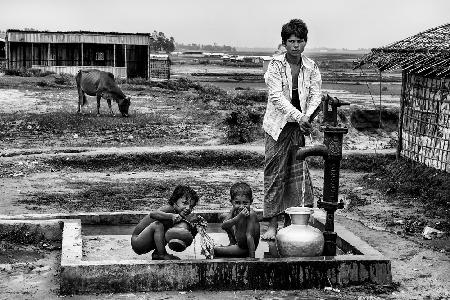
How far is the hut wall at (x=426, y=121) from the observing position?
426 inches

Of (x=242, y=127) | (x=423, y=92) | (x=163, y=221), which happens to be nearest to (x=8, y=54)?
(x=242, y=127)

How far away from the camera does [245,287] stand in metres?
5.92

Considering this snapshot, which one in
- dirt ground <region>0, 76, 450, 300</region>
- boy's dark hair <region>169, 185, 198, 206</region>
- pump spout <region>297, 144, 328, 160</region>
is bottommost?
dirt ground <region>0, 76, 450, 300</region>

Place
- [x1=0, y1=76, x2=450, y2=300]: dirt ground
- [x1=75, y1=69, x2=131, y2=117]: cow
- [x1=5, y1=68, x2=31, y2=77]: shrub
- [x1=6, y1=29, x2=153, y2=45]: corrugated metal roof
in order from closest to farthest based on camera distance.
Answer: [x1=0, y1=76, x2=450, y2=300]: dirt ground → [x1=75, y1=69, x2=131, y2=117]: cow → [x1=5, y1=68, x2=31, y2=77]: shrub → [x1=6, y1=29, x2=153, y2=45]: corrugated metal roof

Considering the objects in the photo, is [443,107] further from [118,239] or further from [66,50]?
[66,50]

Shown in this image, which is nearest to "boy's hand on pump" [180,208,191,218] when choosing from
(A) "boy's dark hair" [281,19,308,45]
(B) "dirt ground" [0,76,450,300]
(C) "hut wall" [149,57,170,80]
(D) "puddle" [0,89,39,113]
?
(B) "dirt ground" [0,76,450,300]

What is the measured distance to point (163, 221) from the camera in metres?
6.11

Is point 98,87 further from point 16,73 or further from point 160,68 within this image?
point 160,68

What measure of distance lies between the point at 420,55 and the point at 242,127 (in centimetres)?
727

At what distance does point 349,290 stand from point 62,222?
9.90ft

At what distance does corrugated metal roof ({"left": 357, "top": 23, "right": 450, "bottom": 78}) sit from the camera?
10094mm

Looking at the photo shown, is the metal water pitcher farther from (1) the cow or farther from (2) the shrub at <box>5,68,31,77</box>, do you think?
(2) the shrub at <box>5,68,31,77</box>

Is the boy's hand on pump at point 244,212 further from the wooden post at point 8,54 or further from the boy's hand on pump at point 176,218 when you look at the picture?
the wooden post at point 8,54

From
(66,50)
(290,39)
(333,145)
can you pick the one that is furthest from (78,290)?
(66,50)
